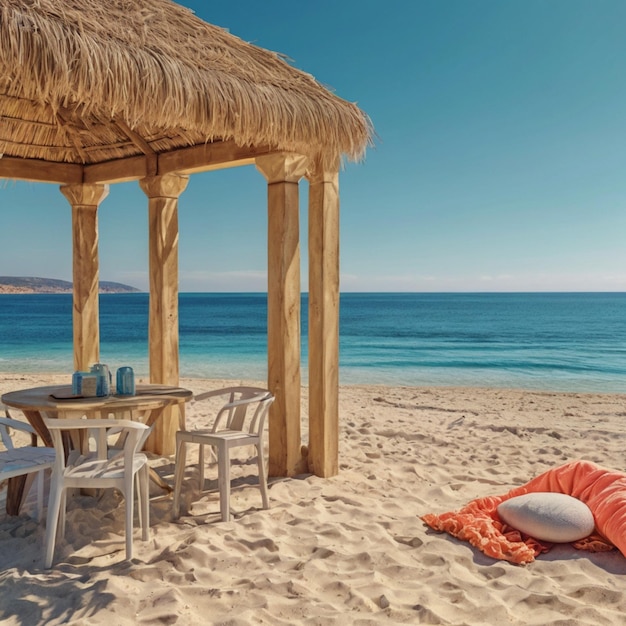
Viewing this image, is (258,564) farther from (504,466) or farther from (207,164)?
(207,164)

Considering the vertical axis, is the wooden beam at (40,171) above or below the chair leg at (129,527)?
above

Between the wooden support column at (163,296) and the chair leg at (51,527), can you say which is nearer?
the chair leg at (51,527)

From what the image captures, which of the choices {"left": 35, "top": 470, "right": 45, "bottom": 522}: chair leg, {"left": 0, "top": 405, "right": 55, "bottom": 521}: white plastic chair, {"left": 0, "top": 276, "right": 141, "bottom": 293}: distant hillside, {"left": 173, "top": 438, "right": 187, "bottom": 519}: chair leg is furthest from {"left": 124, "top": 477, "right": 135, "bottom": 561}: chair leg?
{"left": 0, "top": 276, "right": 141, "bottom": 293}: distant hillside

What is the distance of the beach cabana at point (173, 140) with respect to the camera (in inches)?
121

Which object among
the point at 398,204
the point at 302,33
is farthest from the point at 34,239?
the point at 302,33

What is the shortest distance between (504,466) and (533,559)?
188 centimetres

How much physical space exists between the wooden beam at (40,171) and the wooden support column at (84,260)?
0.31ft

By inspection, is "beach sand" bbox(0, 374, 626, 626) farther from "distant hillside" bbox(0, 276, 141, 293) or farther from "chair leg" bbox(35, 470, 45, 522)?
"distant hillside" bbox(0, 276, 141, 293)

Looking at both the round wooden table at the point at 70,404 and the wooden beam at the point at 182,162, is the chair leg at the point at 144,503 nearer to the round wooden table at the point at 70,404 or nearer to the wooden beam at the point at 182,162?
the round wooden table at the point at 70,404

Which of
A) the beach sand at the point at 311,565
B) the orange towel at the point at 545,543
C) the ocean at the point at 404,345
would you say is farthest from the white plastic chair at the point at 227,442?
the ocean at the point at 404,345

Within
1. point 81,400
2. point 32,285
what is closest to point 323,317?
point 81,400

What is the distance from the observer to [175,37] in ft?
12.2

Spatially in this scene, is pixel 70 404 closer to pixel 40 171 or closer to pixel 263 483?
pixel 263 483

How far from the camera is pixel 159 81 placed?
3.30 metres
